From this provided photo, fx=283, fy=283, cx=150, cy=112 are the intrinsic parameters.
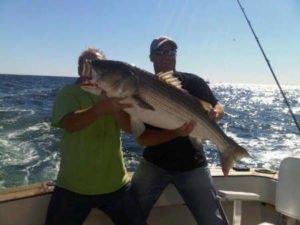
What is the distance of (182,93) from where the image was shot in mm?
3096

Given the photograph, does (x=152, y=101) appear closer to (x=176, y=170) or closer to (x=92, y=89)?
(x=92, y=89)

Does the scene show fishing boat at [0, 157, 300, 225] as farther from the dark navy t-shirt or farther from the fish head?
the fish head

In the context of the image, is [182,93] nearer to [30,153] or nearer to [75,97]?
[75,97]

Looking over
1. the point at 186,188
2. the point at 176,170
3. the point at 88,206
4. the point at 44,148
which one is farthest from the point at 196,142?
the point at 44,148

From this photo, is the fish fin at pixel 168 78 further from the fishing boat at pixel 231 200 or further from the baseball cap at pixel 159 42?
the fishing boat at pixel 231 200

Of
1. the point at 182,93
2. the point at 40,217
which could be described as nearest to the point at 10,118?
the point at 40,217

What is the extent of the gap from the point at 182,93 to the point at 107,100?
89 centimetres

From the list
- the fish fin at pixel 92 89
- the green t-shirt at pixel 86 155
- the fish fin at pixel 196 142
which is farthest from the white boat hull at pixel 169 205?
the fish fin at pixel 92 89

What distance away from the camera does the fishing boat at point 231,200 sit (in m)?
3.33

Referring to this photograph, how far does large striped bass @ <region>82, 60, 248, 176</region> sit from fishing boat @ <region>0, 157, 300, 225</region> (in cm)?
69

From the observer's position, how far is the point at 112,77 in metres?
2.61

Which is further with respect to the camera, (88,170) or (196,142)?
(196,142)

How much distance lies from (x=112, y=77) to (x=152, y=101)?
49 centimetres

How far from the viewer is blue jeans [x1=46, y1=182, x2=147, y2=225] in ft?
9.72
